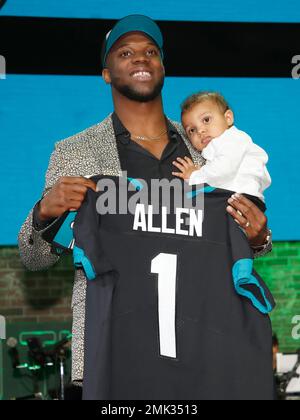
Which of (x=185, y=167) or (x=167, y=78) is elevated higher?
(x=167, y=78)

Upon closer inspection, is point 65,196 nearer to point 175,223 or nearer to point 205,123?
point 175,223

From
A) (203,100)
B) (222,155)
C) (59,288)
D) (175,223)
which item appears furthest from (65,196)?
(59,288)

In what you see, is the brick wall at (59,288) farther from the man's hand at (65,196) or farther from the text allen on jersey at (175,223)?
the man's hand at (65,196)

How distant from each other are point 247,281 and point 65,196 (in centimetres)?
56

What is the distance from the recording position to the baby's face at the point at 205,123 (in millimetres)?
2588

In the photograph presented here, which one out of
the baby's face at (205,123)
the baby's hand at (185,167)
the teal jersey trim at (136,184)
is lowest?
the teal jersey trim at (136,184)

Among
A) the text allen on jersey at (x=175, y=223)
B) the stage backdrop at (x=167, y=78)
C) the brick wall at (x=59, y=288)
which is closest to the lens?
the text allen on jersey at (x=175, y=223)

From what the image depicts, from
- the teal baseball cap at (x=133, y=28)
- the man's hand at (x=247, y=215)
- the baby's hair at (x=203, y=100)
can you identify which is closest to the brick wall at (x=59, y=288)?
the baby's hair at (x=203, y=100)

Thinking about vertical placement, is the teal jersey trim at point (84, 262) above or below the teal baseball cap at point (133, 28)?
below

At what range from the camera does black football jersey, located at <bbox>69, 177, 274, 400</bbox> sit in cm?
232

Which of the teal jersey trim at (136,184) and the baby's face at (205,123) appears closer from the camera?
the teal jersey trim at (136,184)

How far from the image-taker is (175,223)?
240 cm

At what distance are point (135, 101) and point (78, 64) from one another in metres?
1.97
